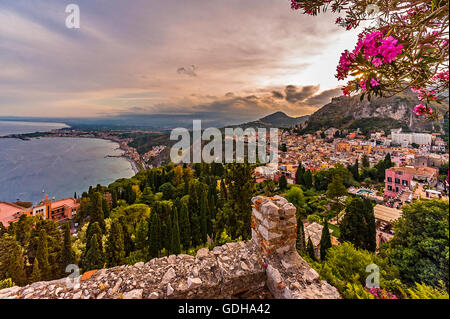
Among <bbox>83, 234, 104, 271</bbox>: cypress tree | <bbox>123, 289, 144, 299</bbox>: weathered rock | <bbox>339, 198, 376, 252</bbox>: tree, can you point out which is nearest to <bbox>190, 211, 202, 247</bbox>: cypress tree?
<bbox>83, 234, 104, 271</bbox>: cypress tree

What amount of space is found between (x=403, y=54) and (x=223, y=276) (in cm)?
265

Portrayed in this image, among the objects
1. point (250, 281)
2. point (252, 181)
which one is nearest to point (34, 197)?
point (252, 181)

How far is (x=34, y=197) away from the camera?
83.1ft

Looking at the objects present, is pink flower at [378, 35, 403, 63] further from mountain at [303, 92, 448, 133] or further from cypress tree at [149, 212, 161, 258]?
mountain at [303, 92, 448, 133]

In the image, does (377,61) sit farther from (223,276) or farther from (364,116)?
(364,116)

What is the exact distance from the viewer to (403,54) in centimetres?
133

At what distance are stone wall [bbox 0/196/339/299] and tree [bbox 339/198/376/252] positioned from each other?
31.1 ft

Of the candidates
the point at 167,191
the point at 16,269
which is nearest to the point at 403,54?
the point at 16,269

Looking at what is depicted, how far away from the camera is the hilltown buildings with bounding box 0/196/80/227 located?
16153 millimetres

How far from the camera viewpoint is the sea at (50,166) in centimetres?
2807

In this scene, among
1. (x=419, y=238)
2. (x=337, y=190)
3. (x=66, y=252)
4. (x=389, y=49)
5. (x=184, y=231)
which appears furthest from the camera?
(x=337, y=190)
